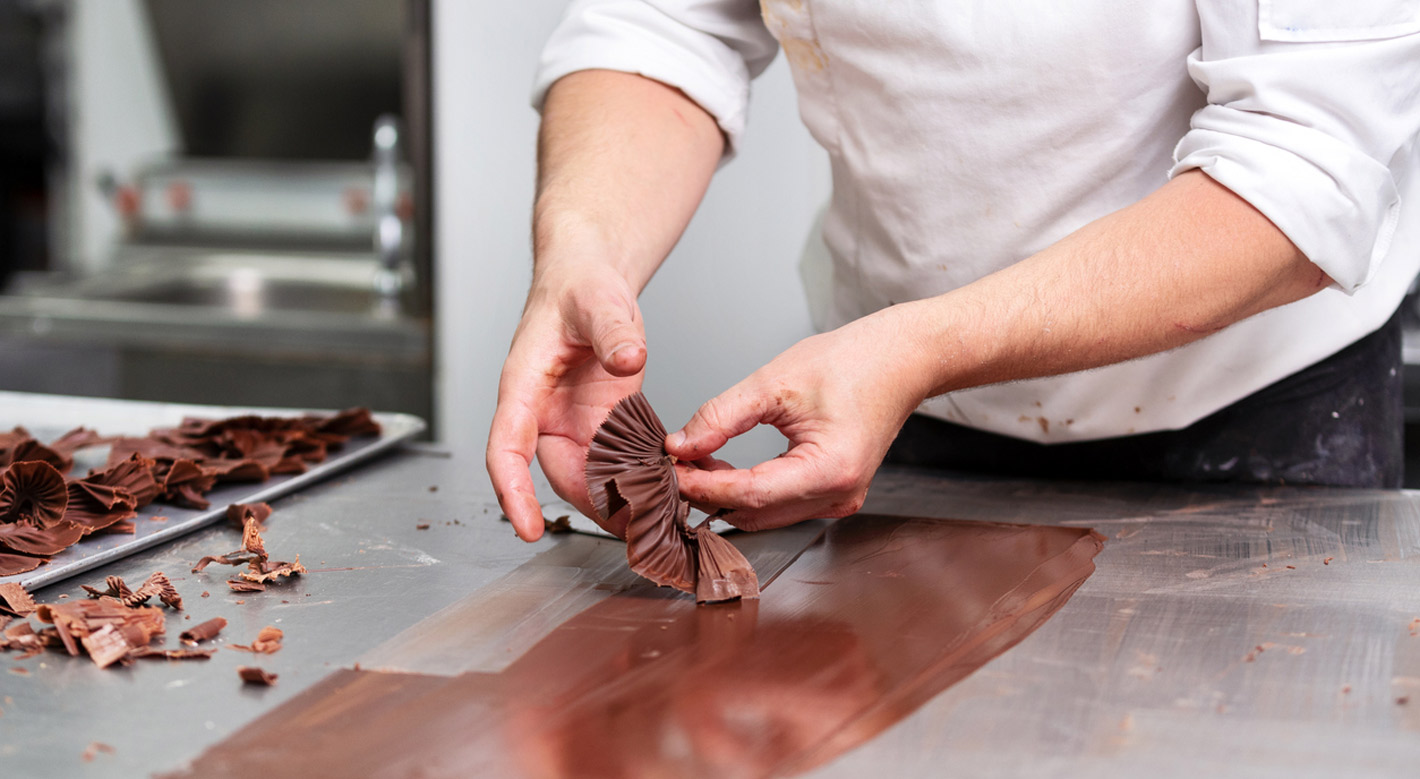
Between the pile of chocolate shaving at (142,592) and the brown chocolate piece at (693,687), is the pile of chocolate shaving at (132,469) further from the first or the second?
the brown chocolate piece at (693,687)

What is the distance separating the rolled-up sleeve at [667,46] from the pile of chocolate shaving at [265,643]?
757 millimetres

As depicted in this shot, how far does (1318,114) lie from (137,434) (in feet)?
4.42

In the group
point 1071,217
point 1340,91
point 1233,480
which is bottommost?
point 1233,480

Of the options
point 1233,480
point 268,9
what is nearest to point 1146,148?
point 1233,480

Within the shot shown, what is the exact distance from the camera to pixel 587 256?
43.9 inches

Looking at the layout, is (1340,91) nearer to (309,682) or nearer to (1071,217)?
(1071,217)

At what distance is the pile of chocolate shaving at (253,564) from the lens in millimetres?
931

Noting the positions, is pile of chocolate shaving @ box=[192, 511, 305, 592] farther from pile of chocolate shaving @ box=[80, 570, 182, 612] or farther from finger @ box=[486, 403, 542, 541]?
Answer: finger @ box=[486, 403, 542, 541]

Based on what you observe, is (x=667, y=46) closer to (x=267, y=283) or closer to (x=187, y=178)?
(x=267, y=283)

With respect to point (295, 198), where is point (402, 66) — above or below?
above

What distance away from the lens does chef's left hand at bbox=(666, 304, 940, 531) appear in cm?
92

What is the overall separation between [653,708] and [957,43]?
73 cm

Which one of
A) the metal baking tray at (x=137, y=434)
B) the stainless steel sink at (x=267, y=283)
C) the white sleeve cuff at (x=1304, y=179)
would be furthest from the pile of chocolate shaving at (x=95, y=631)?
the stainless steel sink at (x=267, y=283)

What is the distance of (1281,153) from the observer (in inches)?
36.7
